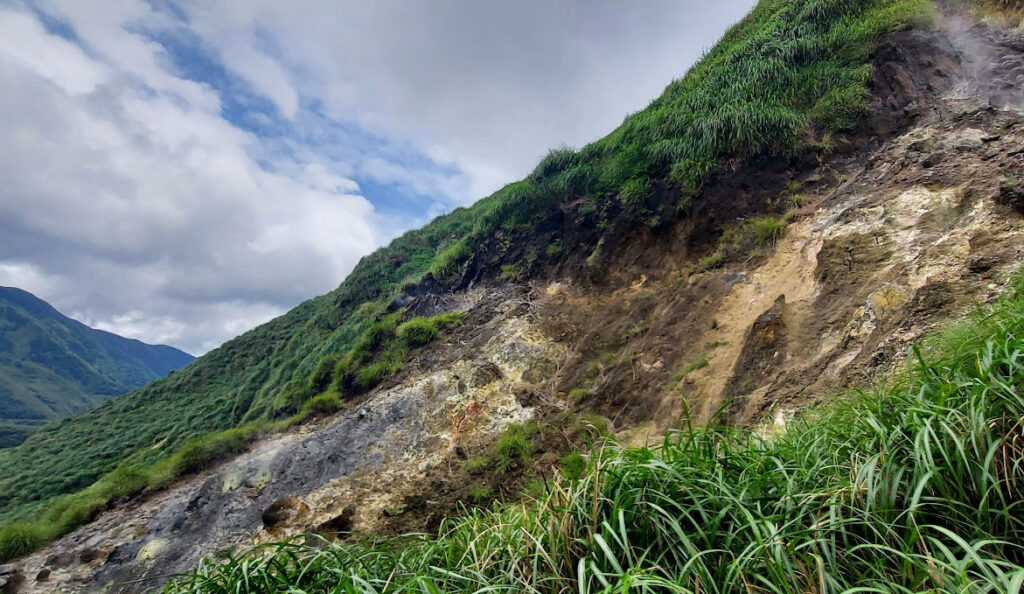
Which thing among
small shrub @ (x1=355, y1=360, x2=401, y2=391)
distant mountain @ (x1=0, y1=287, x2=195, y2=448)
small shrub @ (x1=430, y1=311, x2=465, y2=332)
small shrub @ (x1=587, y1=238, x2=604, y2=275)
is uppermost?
distant mountain @ (x1=0, y1=287, x2=195, y2=448)

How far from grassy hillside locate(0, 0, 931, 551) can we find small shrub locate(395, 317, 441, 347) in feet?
4.04

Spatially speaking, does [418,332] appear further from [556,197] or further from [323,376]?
[556,197]

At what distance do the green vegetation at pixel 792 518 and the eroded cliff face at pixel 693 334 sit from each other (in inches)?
95.6

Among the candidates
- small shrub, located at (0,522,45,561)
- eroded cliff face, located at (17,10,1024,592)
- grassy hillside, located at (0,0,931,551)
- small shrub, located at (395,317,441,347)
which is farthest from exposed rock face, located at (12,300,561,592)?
grassy hillside, located at (0,0,931,551)

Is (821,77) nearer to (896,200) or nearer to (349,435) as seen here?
(896,200)

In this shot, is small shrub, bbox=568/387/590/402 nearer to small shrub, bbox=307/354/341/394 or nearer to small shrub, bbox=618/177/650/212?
small shrub, bbox=618/177/650/212

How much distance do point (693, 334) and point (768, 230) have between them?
2353 millimetres

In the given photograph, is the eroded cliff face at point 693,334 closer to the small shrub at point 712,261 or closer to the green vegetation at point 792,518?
the small shrub at point 712,261

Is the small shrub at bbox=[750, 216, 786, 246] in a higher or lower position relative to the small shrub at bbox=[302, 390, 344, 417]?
lower

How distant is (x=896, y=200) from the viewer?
254 inches

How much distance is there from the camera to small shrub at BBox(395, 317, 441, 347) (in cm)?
1162

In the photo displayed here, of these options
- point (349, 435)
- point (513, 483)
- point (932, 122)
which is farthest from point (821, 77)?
point (349, 435)

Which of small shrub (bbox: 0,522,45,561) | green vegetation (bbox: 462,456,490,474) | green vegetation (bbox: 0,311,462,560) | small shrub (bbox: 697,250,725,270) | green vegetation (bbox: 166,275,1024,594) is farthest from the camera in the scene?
→ green vegetation (bbox: 0,311,462,560)

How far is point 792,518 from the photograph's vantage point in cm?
221
